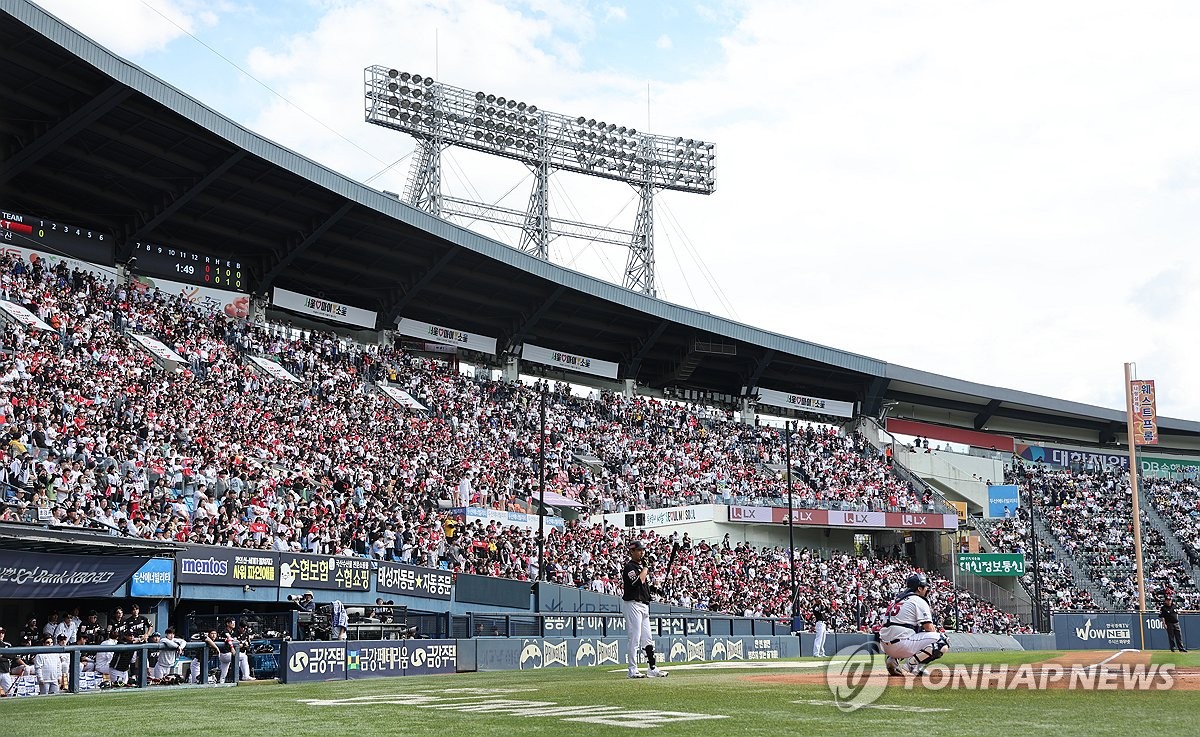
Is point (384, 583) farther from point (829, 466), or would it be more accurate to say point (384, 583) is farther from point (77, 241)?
point (829, 466)

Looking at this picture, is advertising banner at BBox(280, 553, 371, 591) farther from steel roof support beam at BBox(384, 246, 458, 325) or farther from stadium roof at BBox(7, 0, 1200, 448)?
steel roof support beam at BBox(384, 246, 458, 325)

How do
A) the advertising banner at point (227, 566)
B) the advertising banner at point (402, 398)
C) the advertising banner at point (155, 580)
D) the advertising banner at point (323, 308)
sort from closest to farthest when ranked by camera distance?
the advertising banner at point (155, 580), the advertising banner at point (227, 566), the advertising banner at point (402, 398), the advertising banner at point (323, 308)

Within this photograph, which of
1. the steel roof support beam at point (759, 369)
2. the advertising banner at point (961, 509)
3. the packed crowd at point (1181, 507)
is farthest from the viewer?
the steel roof support beam at point (759, 369)

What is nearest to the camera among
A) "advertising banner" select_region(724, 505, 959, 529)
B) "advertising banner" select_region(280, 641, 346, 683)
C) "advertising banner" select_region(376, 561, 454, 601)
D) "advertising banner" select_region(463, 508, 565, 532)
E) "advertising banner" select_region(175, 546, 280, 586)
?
"advertising banner" select_region(280, 641, 346, 683)

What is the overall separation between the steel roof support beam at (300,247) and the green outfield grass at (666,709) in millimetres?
31353

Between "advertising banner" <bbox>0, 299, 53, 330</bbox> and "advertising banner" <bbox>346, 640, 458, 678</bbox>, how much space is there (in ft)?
53.9

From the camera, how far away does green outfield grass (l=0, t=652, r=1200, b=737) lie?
9422 millimetres

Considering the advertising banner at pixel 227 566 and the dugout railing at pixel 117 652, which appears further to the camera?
the advertising banner at pixel 227 566

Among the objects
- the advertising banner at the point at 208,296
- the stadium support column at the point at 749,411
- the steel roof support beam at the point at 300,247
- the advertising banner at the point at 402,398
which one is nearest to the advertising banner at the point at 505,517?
the advertising banner at the point at 402,398

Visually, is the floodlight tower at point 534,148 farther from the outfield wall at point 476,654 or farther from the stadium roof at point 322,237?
the outfield wall at point 476,654

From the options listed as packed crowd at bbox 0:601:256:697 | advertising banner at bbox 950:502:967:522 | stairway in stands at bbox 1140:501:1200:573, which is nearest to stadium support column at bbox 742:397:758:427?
advertising banner at bbox 950:502:967:522

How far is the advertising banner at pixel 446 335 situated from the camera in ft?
172

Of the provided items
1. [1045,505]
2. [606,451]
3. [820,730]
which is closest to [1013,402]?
[1045,505]

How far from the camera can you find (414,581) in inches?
1201
